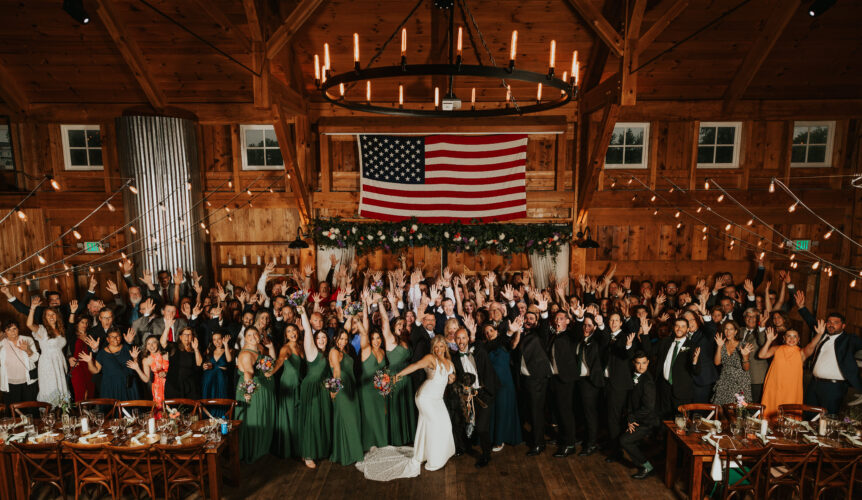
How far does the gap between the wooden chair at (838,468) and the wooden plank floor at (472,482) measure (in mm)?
1343

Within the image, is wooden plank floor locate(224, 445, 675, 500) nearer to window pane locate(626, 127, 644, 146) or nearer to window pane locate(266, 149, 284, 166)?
window pane locate(266, 149, 284, 166)

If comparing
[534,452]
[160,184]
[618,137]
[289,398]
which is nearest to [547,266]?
[618,137]

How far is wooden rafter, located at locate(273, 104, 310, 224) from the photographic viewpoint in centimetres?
816

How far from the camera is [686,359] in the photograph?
5.79 metres

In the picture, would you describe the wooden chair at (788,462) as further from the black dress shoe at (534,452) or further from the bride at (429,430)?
the bride at (429,430)

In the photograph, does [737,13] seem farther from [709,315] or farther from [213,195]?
[213,195]

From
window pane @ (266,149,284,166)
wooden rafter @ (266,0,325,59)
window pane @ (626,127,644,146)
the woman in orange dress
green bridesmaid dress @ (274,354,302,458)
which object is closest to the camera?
green bridesmaid dress @ (274,354,302,458)

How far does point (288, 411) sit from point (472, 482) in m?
2.28

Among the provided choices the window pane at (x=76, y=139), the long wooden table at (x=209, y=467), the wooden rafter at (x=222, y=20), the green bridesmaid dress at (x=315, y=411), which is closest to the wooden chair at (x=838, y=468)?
the green bridesmaid dress at (x=315, y=411)

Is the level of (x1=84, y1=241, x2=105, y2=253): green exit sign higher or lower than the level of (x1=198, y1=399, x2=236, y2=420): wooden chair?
higher

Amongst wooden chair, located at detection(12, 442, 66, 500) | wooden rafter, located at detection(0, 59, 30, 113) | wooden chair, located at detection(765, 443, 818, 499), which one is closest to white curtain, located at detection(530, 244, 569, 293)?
wooden chair, located at detection(765, 443, 818, 499)

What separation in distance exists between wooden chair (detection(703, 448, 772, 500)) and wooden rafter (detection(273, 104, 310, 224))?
23.9ft

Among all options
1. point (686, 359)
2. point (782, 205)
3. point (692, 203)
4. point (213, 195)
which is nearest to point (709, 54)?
point (692, 203)

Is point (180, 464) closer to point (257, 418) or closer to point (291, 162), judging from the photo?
point (257, 418)
